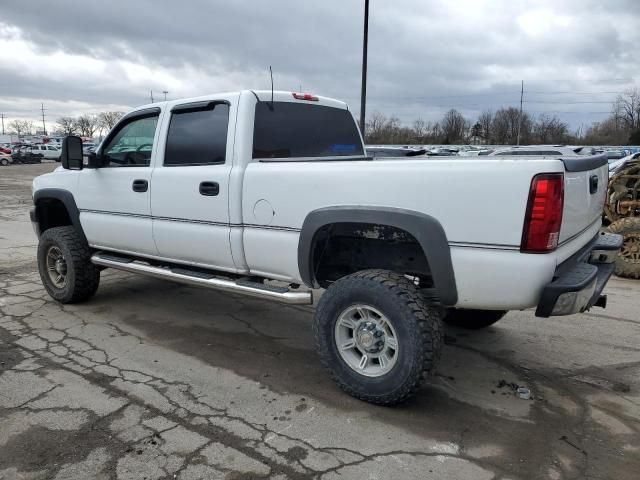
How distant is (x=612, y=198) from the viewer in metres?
8.17

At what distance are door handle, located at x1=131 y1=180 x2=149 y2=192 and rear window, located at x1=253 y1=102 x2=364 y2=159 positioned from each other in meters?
1.20

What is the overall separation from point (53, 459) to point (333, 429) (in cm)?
156

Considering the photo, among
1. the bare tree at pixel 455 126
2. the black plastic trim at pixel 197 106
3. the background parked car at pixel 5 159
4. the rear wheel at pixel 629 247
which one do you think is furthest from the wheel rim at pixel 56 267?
the bare tree at pixel 455 126

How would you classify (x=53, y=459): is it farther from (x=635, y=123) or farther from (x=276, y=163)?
(x=635, y=123)

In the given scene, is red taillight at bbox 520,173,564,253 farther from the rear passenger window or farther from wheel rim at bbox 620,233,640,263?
wheel rim at bbox 620,233,640,263

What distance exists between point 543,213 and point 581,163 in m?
0.60

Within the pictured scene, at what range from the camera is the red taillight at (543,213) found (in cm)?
277

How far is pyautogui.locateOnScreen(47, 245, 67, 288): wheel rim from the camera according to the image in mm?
5646

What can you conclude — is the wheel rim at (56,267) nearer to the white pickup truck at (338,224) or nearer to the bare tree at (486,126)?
the white pickup truck at (338,224)

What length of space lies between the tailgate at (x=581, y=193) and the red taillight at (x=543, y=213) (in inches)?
4.4

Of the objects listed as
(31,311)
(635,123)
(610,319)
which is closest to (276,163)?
(31,311)

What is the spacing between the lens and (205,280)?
4.28 m

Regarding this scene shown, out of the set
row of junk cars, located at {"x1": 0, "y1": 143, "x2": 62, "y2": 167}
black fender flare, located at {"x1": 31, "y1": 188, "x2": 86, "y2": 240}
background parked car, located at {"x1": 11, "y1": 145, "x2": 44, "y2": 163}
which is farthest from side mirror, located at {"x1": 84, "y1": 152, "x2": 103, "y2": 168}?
background parked car, located at {"x1": 11, "y1": 145, "x2": 44, "y2": 163}

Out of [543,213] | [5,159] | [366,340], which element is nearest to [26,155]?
[5,159]
